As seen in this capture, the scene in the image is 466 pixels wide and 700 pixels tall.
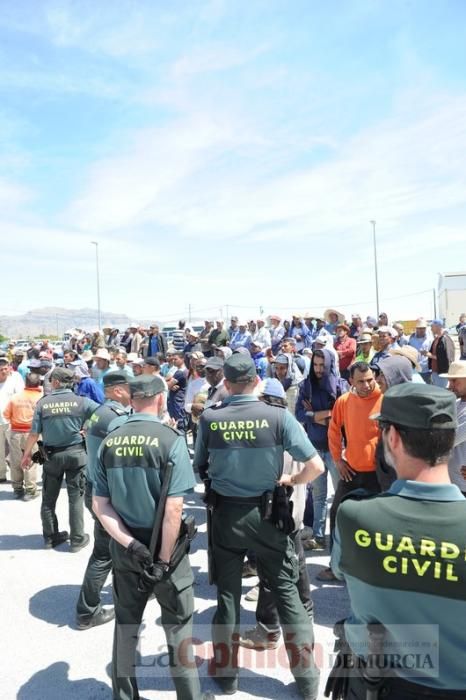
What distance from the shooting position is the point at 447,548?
1377 mm

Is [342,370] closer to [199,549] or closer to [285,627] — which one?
[199,549]

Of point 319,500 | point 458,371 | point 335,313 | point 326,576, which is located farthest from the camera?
point 335,313

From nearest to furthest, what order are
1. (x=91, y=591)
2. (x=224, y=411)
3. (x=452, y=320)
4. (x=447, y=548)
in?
1. (x=447, y=548)
2. (x=224, y=411)
3. (x=91, y=591)
4. (x=452, y=320)

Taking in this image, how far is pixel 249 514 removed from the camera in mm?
3045

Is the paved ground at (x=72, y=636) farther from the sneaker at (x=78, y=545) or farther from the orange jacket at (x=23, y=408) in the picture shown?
the orange jacket at (x=23, y=408)

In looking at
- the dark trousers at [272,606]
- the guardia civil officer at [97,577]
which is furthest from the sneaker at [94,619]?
the dark trousers at [272,606]

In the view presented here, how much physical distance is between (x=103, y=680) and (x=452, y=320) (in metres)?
26.0

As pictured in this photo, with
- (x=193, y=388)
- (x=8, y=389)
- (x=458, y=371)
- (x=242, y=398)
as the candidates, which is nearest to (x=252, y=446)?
(x=242, y=398)

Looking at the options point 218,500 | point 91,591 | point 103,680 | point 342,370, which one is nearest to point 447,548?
point 218,500

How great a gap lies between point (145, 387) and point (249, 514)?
1045 millimetres

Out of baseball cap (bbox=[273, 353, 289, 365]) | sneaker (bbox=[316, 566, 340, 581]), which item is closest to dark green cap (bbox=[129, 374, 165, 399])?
sneaker (bbox=[316, 566, 340, 581])

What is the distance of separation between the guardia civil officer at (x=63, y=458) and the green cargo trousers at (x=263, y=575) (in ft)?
8.58

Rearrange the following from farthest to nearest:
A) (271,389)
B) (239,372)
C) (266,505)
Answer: (271,389) → (239,372) → (266,505)

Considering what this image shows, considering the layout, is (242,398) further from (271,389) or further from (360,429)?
(360,429)
